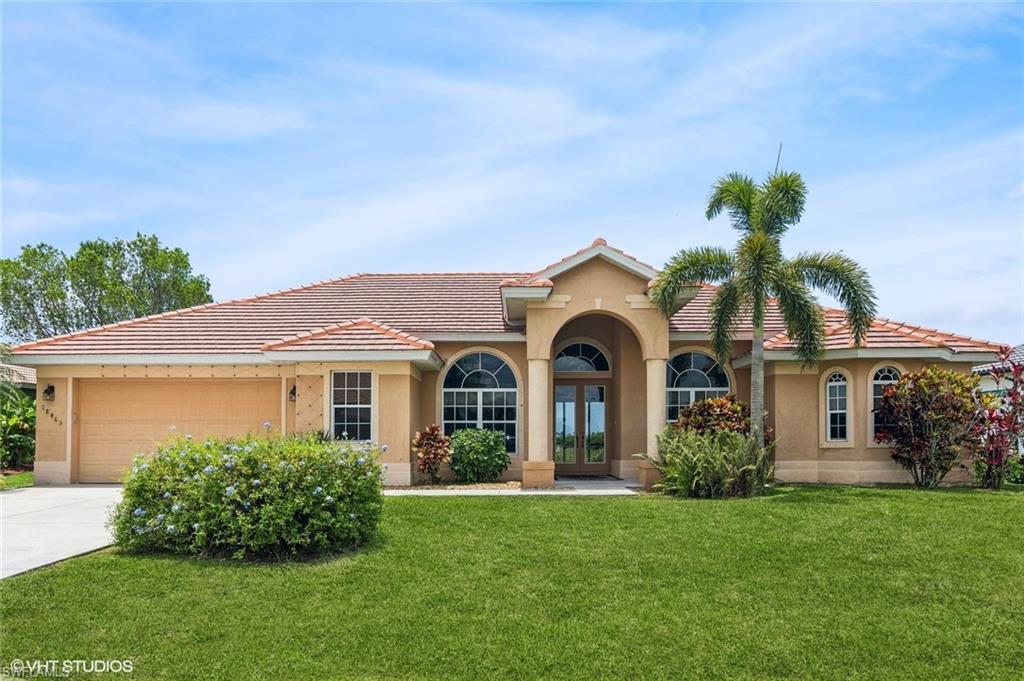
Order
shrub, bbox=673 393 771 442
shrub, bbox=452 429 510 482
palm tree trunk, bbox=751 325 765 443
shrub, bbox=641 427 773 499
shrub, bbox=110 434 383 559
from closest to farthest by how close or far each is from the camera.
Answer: shrub, bbox=110 434 383 559 < shrub, bbox=641 427 773 499 < palm tree trunk, bbox=751 325 765 443 < shrub, bbox=673 393 771 442 < shrub, bbox=452 429 510 482

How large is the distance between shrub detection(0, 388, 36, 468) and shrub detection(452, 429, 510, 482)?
13.7 m

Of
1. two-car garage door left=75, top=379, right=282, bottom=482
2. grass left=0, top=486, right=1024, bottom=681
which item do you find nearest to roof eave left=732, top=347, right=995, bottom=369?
grass left=0, top=486, right=1024, bottom=681

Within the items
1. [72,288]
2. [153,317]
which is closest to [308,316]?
[153,317]

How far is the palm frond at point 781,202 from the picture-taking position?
16656 mm

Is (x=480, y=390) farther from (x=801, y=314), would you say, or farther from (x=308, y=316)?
(x=801, y=314)

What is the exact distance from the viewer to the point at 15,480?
68.1 ft

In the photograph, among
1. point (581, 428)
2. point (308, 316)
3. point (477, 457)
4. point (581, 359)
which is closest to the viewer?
point (477, 457)

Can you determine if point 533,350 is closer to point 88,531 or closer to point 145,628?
point 88,531

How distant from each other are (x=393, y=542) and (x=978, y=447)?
13.2m

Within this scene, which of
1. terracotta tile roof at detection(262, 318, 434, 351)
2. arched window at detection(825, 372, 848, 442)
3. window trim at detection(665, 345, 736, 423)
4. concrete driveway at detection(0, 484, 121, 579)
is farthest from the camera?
window trim at detection(665, 345, 736, 423)

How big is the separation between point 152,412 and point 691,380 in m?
13.1

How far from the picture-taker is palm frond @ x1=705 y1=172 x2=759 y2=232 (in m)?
17.0

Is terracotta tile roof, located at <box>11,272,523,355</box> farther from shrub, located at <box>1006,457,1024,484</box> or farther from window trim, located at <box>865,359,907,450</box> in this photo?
shrub, located at <box>1006,457,1024,484</box>

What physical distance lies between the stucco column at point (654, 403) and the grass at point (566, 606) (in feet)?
18.9
